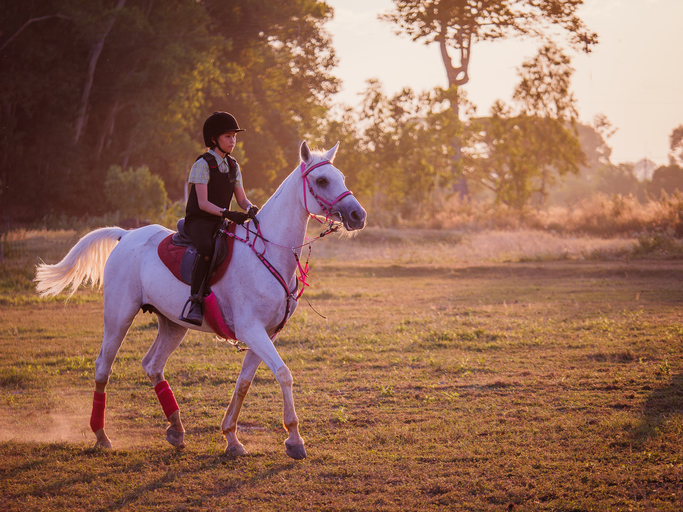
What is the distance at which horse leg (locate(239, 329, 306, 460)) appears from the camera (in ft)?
17.6

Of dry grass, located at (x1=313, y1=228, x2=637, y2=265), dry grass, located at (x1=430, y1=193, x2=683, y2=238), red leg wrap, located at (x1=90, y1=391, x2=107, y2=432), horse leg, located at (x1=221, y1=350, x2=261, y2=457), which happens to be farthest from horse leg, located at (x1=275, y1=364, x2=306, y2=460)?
dry grass, located at (x1=430, y1=193, x2=683, y2=238)

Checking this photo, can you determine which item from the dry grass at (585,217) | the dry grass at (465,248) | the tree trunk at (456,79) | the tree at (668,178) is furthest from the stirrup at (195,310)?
the tree at (668,178)

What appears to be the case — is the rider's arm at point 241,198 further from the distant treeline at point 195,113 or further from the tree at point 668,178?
the tree at point 668,178

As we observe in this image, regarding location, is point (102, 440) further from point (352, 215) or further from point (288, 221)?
point (352, 215)

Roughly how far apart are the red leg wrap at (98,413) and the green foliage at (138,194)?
24878mm

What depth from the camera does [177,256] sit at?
6.05m

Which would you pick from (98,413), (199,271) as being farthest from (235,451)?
(199,271)

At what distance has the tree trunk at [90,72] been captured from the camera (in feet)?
99.8

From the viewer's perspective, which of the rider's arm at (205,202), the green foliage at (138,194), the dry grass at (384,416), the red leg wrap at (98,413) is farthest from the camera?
the green foliage at (138,194)

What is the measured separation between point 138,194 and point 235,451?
26647 mm

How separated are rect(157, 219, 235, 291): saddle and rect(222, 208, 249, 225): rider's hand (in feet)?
0.82

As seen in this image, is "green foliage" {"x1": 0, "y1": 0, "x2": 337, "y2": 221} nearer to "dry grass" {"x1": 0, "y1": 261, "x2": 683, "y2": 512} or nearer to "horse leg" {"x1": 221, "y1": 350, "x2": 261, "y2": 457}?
"dry grass" {"x1": 0, "y1": 261, "x2": 683, "y2": 512}

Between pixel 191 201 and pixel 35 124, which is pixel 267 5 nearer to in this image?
pixel 35 124

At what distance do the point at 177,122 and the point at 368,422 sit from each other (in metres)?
33.1
